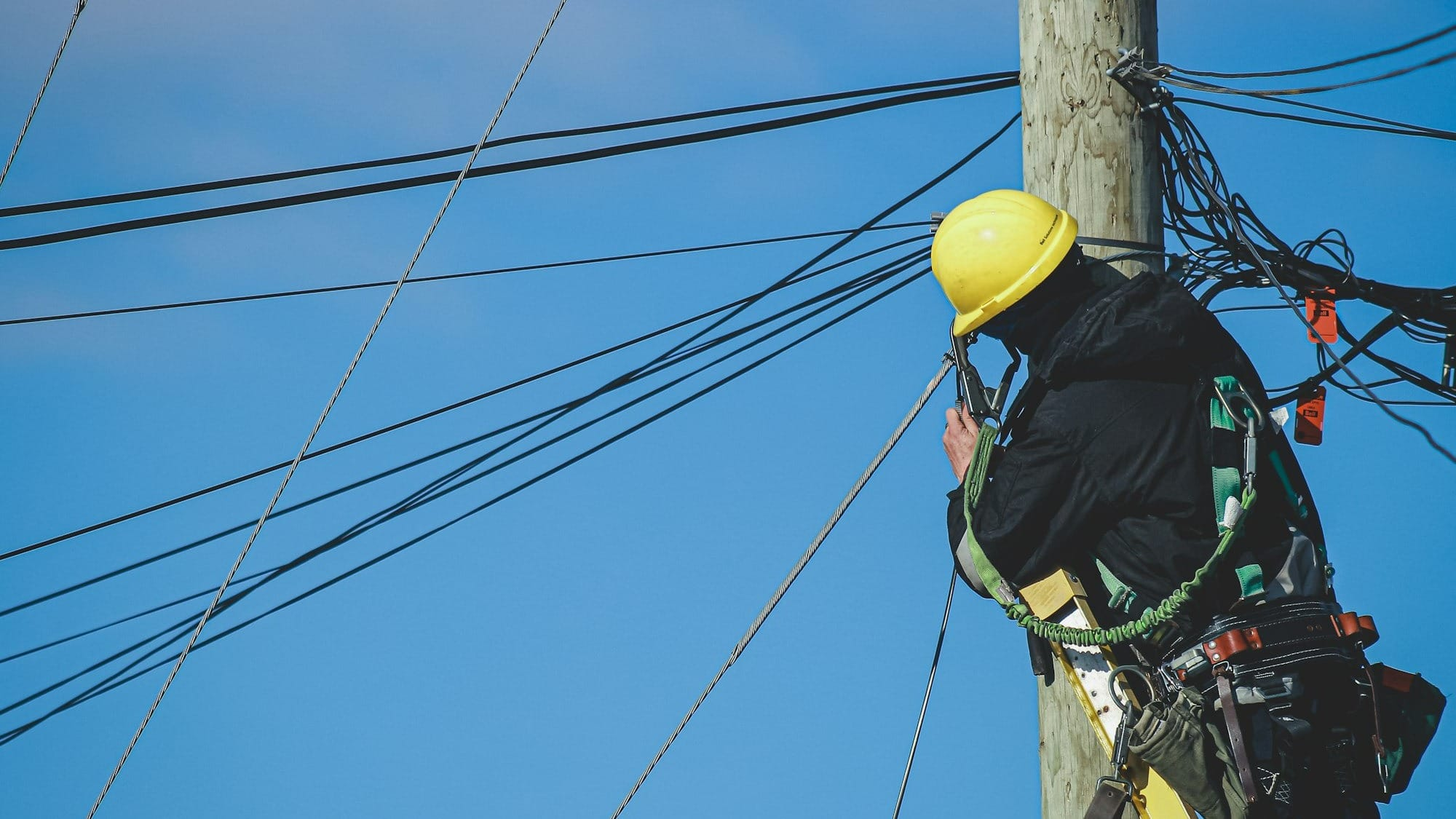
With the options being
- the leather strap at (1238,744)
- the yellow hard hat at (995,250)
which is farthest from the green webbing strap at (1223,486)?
the yellow hard hat at (995,250)

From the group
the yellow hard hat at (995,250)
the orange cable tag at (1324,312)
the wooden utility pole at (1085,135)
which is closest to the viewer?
the yellow hard hat at (995,250)

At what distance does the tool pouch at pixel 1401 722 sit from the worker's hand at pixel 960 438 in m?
1.25

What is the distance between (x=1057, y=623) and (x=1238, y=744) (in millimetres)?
565

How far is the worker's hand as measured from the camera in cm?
428

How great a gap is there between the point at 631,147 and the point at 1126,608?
3.19 m

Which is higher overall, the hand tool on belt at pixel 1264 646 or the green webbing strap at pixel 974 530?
the green webbing strap at pixel 974 530

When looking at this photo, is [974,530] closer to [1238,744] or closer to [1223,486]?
[1223,486]

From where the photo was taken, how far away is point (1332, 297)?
17.3ft

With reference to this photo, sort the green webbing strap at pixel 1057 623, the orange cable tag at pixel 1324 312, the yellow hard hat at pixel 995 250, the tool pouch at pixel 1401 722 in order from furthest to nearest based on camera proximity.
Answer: the orange cable tag at pixel 1324 312 → the yellow hard hat at pixel 995 250 → the tool pouch at pixel 1401 722 → the green webbing strap at pixel 1057 623

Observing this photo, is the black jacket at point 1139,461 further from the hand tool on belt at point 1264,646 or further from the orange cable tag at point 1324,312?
the orange cable tag at point 1324,312

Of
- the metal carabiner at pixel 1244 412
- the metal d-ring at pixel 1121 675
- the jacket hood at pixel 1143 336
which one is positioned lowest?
the metal d-ring at pixel 1121 675

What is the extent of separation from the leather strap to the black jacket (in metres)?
0.20

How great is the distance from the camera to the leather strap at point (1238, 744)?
3764mm

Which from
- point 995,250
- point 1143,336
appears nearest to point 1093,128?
point 995,250
